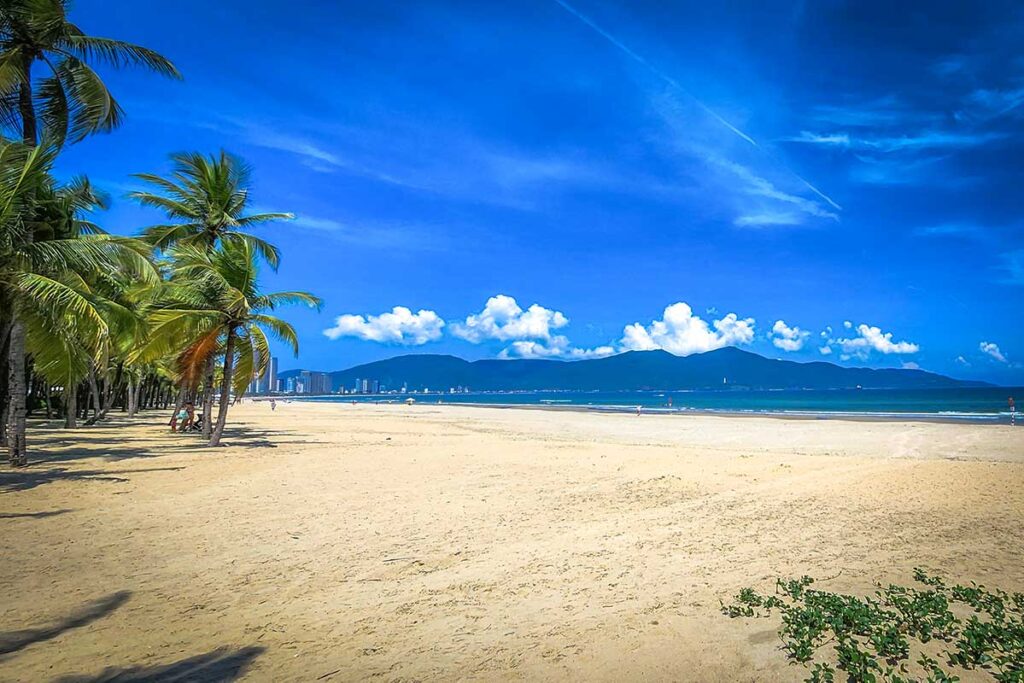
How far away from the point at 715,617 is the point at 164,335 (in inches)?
663

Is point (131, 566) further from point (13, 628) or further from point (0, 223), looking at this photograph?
point (0, 223)

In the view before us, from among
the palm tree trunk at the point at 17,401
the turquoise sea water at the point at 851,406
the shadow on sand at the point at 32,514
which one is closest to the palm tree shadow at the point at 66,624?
the shadow on sand at the point at 32,514

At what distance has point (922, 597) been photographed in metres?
4.63

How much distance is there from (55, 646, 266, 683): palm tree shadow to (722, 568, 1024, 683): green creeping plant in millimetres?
3527

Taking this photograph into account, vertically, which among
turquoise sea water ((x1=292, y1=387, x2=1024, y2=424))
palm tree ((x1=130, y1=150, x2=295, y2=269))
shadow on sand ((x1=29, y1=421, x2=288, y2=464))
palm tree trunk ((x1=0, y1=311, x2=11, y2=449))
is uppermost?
palm tree ((x1=130, y1=150, x2=295, y2=269))

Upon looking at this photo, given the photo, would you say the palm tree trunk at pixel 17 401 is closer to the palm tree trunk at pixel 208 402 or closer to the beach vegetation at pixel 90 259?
the beach vegetation at pixel 90 259

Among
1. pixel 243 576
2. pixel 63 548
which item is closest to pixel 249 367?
pixel 63 548

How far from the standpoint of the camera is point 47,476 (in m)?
10.8

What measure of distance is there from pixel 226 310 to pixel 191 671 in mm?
15326

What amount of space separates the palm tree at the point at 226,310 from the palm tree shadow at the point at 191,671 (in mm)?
13975

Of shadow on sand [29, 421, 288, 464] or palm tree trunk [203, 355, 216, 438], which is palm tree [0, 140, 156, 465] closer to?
shadow on sand [29, 421, 288, 464]

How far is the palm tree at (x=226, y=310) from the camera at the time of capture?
655 inches

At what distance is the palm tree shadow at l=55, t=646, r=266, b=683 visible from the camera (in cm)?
348

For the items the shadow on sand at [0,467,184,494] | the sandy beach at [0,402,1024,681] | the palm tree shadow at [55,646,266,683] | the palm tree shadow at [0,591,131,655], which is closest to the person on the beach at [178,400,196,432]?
the sandy beach at [0,402,1024,681]
